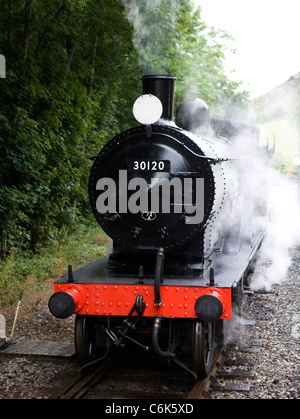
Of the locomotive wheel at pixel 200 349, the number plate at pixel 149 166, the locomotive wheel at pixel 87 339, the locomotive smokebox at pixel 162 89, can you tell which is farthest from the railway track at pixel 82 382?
the locomotive smokebox at pixel 162 89

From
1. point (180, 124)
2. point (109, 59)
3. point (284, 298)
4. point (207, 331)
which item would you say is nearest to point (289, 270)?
point (284, 298)

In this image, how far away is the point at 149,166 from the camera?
4602 mm

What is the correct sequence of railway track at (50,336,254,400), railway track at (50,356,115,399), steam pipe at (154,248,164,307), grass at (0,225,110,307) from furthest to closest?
grass at (0,225,110,307)
steam pipe at (154,248,164,307)
railway track at (50,336,254,400)
railway track at (50,356,115,399)

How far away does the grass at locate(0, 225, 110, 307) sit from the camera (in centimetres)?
715

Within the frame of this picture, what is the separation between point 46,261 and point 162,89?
4.71 meters

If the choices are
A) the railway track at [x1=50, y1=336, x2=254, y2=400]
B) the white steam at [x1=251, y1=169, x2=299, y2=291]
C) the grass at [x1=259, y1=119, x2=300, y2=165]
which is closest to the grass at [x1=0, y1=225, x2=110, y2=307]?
Result: the railway track at [x1=50, y1=336, x2=254, y2=400]

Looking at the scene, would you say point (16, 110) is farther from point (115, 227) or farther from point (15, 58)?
point (115, 227)

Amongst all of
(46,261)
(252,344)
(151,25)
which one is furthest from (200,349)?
(151,25)

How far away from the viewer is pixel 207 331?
460cm

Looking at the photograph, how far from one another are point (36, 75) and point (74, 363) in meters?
5.59

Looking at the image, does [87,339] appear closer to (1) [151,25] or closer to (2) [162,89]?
(2) [162,89]

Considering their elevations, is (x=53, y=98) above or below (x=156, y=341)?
above

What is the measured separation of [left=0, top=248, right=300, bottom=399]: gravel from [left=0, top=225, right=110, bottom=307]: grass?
0.22 metres

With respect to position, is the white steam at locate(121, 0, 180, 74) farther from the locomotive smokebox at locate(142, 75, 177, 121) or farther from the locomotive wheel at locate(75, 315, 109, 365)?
the locomotive wheel at locate(75, 315, 109, 365)
